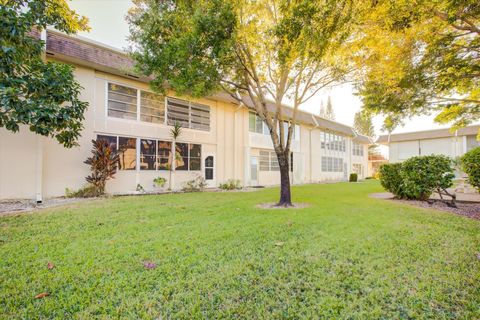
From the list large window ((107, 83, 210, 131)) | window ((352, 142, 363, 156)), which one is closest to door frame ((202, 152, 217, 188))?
large window ((107, 83, 210, 131))

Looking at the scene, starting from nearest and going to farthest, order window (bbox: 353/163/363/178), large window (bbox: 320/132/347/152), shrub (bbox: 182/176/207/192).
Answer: shrub (bbox: 182/176/207/192) → large window (bbox: 320/132/347/152) → window (bbox: 353/163/363/178)

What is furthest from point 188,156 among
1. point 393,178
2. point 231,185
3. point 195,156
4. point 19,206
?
point 393,178

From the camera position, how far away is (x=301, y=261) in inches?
124

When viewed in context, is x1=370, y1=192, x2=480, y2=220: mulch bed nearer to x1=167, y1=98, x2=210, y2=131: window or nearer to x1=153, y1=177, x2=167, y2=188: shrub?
x1=153, y1=177, x2=167, y2=188: shrub

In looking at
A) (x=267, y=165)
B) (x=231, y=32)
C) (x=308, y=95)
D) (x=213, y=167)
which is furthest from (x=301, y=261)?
(x=267, y=165)

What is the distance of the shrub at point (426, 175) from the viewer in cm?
758

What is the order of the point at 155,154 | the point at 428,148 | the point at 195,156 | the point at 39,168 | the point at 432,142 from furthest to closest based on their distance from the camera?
1. the point at 428,148
2. the point at 432,142
3. the point at 195,156
4. the point at 155,154
5. the point at 39,168

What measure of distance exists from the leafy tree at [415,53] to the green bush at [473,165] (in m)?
2.90

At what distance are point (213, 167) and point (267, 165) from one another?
5.17 m

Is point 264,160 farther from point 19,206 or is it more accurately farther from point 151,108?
point 19,206

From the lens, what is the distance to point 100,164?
30.6 feet

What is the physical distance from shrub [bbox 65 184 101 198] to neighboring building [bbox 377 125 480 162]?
31.6m

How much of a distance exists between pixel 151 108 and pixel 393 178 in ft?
39.0

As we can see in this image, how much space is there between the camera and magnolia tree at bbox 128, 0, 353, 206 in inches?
235
